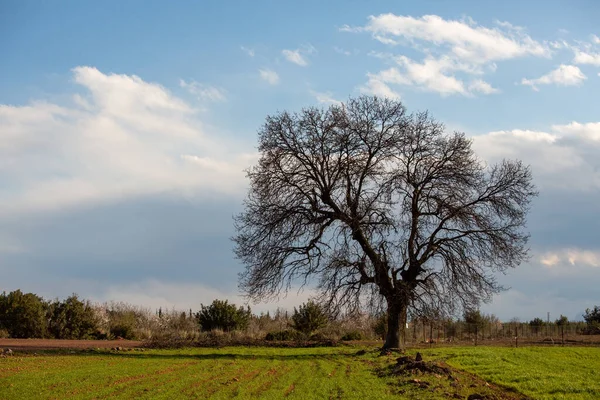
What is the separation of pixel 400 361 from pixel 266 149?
1309 cm

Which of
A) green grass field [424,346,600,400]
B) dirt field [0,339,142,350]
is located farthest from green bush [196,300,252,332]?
green grass field [424,346,600,400]

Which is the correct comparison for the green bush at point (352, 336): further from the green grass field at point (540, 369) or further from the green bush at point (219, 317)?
the green grass field at point (540, 369)

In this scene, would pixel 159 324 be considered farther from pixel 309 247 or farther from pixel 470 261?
pixel 470 261

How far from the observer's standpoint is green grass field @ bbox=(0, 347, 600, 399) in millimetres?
15047

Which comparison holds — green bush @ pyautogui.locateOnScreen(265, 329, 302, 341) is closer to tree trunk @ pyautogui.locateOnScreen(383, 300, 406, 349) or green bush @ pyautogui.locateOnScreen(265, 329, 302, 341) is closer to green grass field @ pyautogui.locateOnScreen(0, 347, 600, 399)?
tree trunk @ pyautogui.locateOnScreen(383, 300, 406, 349)

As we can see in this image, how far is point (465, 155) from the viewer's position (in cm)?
2905

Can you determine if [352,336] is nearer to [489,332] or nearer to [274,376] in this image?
[489,332]

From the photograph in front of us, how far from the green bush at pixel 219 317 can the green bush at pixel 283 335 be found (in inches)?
129

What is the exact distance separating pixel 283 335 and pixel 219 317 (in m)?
5.06

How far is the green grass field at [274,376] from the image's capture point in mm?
15047

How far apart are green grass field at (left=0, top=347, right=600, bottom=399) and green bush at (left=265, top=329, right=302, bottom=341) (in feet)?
41.3

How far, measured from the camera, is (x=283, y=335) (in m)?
39.8

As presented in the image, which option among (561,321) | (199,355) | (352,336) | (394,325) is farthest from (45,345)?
(561,321)

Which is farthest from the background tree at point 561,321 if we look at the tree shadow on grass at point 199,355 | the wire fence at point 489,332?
the tree shadow on grass at point 199,355
